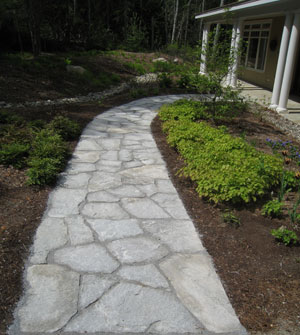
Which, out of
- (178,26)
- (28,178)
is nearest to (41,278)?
(28,178)

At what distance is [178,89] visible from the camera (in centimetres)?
1109

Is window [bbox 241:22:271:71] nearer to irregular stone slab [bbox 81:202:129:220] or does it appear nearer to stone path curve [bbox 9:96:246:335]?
stone path curve [bbox 9:96:246:335]

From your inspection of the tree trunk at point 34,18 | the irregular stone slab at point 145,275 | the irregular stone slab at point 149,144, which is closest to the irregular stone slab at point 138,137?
the irregular stone slab at point 149,144

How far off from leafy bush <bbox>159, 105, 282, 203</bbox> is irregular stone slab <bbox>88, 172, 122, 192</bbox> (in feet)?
2.96

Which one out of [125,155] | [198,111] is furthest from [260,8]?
[125,155]

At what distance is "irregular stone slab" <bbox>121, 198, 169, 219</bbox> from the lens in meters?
3.42

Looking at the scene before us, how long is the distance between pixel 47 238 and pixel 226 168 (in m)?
2.13

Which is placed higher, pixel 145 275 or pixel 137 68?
pixel 137 68

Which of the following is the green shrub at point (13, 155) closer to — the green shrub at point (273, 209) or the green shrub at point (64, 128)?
the green shrub at point (64, 128)

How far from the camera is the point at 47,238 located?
9.61ft

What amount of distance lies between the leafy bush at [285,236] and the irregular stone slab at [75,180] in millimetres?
2269

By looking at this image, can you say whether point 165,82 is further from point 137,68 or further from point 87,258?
point 87,258

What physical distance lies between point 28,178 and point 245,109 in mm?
5908

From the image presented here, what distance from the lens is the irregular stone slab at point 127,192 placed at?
3.83 m
